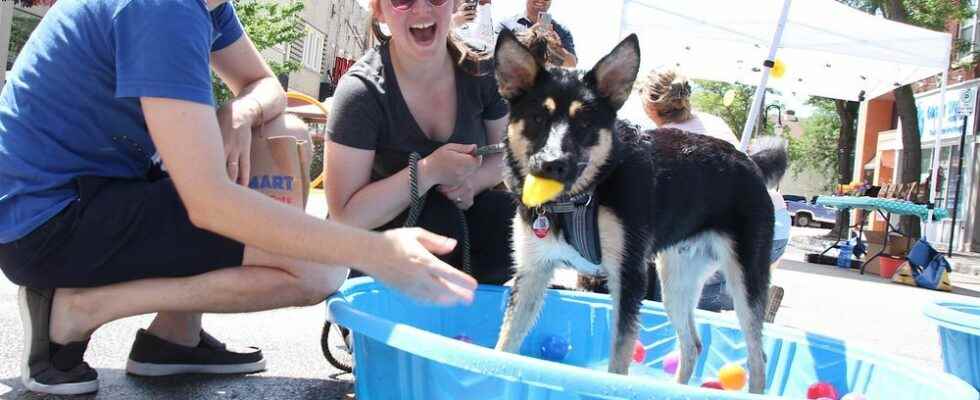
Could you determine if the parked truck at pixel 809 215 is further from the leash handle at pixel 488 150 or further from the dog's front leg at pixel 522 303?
the dog's front leg at pixel 522 303

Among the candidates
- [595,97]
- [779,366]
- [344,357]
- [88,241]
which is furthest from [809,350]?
[88,241]

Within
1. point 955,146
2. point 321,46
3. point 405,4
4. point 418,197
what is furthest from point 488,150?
point 321,46

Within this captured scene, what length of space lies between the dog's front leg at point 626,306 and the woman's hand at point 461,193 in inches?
40.0

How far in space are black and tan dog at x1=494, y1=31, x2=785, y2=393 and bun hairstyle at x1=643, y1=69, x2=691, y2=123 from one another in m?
1.70

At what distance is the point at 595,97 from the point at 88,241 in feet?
5.93

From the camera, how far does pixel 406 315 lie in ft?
11.7

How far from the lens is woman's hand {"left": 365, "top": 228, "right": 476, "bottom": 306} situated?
186 centimetres

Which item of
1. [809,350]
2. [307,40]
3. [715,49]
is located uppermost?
[307,40]

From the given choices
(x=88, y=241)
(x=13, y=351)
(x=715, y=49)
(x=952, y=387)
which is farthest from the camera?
(x=715, y=49)

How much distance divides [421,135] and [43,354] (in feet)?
5.62

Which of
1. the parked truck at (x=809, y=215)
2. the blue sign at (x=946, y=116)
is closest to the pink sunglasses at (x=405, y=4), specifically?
the blue sign at (x=946, y=116)

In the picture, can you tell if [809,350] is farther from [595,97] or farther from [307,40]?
[307,40]

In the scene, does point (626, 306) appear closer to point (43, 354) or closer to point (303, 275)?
point (303, 275)

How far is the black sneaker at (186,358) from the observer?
319cm
